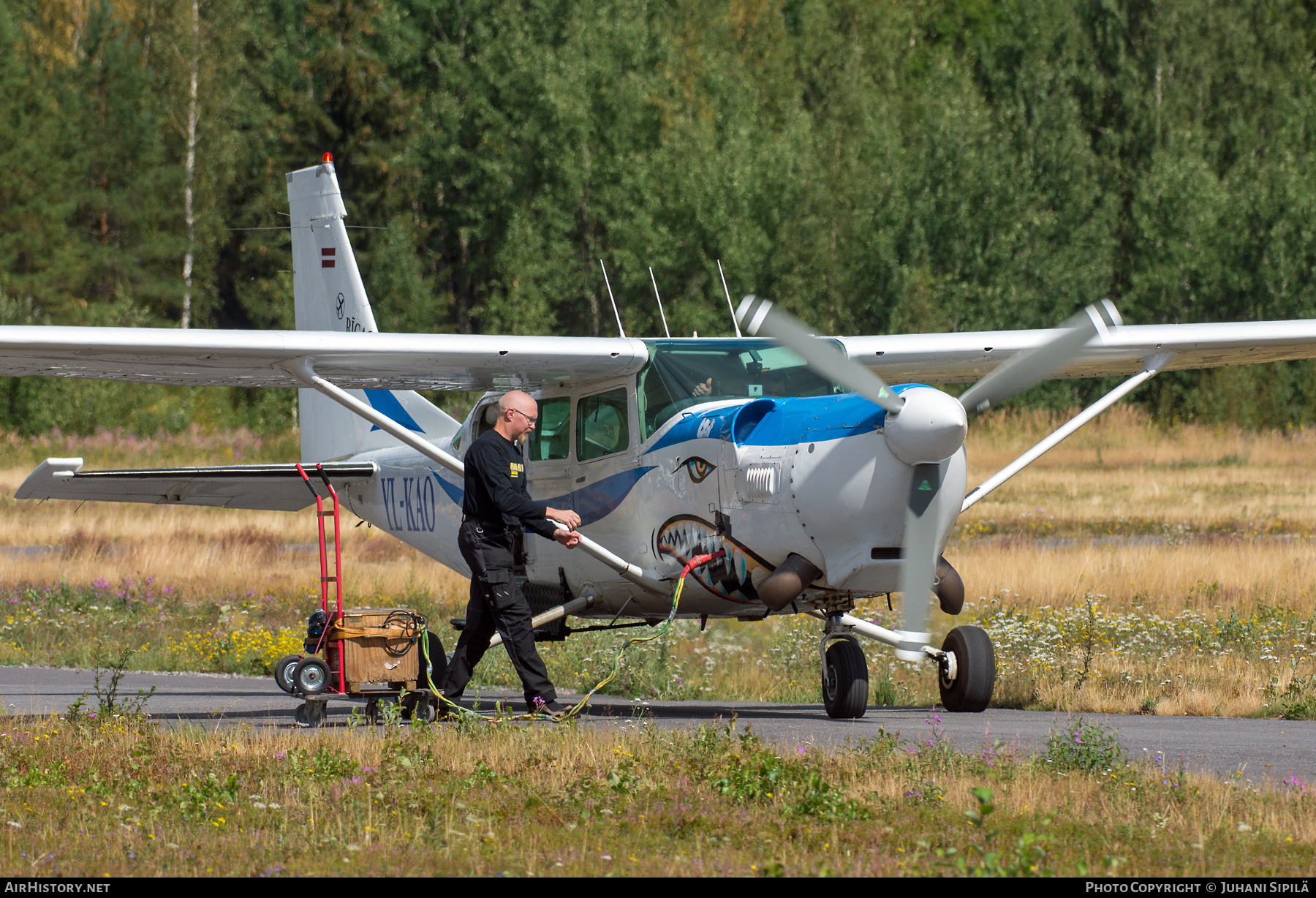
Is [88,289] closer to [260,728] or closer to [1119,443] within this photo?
[1119,443]

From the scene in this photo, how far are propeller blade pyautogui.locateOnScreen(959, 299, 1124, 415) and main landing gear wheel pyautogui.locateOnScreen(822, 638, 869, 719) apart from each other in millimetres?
1801

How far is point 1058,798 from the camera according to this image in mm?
6539

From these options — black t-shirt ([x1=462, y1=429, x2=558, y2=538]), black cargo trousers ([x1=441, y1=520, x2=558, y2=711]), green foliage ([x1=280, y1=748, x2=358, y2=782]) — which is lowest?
green foliage ([x1=280, y1=748, x2=358, y2=782])

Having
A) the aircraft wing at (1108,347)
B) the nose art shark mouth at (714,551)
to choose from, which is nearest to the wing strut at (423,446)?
the nose art shark mouth at (714,551)

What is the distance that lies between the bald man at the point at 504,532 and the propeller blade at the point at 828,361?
1.65m

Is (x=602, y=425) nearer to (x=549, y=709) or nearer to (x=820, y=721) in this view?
(x=549, y=709)

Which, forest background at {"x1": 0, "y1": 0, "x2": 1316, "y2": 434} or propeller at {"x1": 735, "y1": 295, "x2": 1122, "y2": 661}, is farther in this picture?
forest background at {"x1": 0, "y1": 0, "x2": 1316, "y2": 434}

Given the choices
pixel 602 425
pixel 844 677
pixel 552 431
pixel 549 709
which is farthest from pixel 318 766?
pixel 552 431

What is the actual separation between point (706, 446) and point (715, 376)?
34.8 inches

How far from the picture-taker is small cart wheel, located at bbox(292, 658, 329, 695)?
9938 mm

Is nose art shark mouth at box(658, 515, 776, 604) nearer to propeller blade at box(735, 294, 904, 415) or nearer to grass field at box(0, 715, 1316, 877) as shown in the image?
propeller blade at box(735, 294, 904, 415)

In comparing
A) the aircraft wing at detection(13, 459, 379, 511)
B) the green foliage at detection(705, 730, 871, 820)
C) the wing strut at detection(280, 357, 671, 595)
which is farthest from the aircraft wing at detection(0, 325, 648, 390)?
the green foliage at detection(705, 730, 871, 820)

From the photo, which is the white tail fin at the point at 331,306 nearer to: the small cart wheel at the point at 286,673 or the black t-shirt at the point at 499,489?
the small cart wheel at the point at 286,673

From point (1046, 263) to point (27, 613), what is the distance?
31495 millimetres
